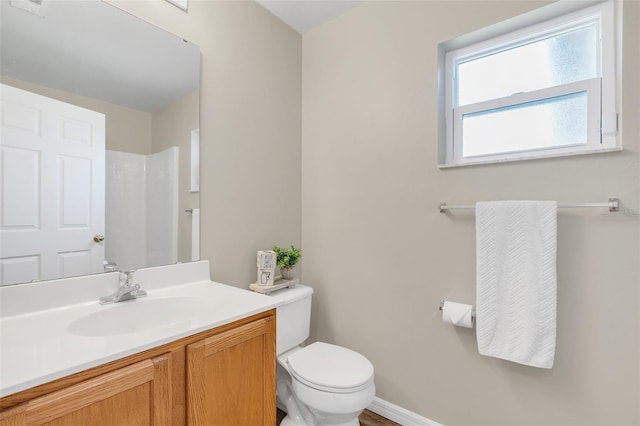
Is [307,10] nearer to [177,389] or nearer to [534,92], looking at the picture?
[534,92]

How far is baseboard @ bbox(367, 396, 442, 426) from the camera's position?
1.55m

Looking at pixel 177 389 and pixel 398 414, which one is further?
pixel 398 414

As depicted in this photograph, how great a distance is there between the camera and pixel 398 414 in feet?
5.31

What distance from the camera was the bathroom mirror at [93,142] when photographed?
998 mm

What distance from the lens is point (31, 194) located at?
1.02m

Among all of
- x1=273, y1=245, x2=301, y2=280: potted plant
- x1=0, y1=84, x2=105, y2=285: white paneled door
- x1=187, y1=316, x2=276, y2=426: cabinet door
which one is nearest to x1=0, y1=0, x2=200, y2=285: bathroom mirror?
x1=0, y1=84, x2=105, y2=285: white paneled door

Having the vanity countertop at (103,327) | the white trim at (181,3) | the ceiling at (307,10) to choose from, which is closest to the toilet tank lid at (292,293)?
the vanity countertop at (103,327)

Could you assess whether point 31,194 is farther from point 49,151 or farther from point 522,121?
point 522,121

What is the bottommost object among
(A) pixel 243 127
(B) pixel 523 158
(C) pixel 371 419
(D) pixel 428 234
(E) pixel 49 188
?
(C) pixel 371 419

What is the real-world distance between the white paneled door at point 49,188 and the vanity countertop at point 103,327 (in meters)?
0.18

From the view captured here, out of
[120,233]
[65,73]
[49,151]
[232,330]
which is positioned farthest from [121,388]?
[65,73]

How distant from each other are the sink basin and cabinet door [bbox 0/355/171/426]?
0.16m

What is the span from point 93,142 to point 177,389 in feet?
3.17

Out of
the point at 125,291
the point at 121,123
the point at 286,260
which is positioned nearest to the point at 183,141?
the point at 121,123
